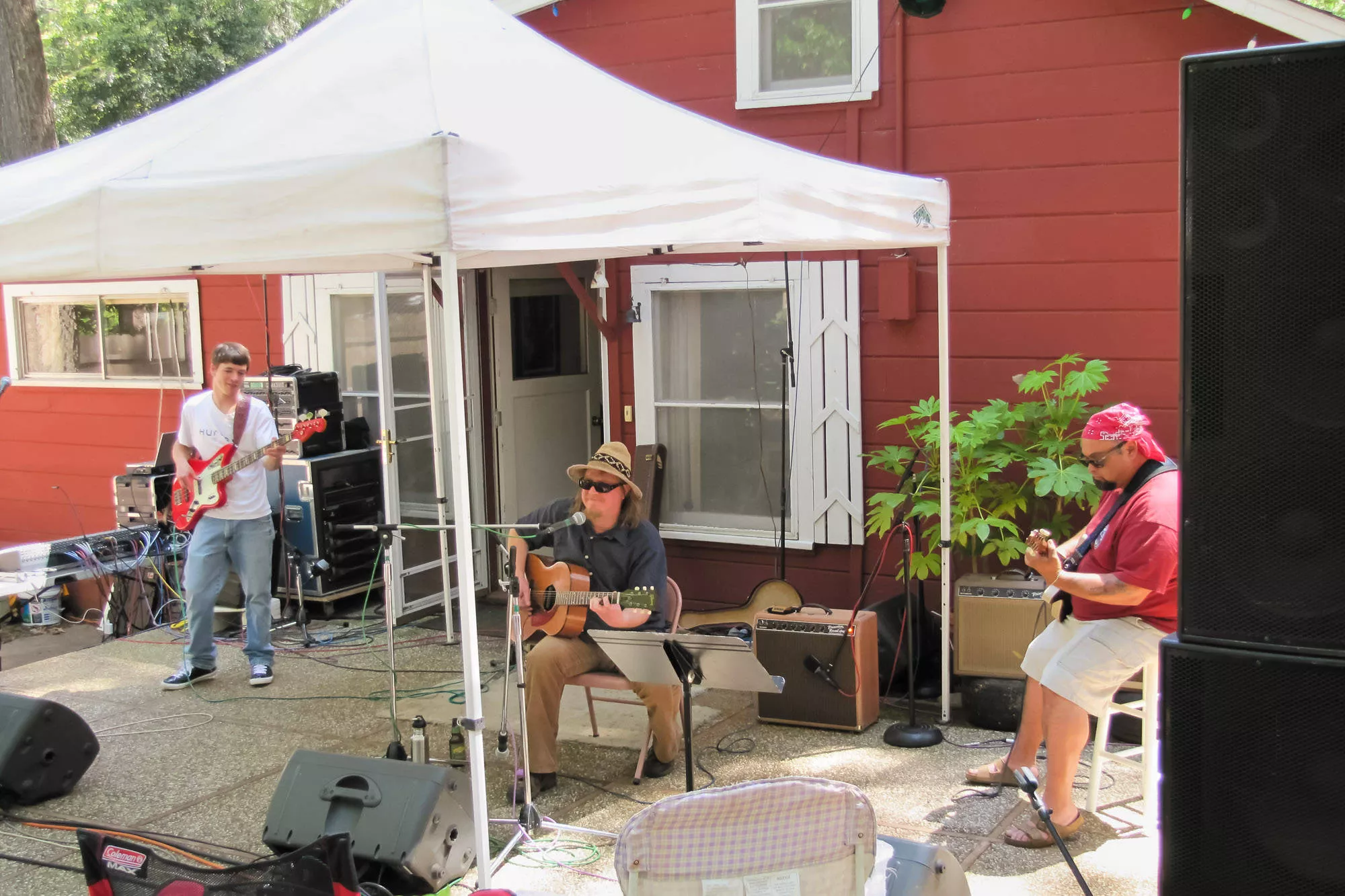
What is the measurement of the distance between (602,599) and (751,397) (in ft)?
7.77

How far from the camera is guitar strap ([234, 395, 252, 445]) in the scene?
6.06 metres

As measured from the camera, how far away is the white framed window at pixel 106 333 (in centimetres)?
890

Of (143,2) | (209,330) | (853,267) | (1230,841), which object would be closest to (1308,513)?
(1230,841)

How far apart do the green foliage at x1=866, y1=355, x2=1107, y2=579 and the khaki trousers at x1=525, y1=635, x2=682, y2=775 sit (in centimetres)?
140

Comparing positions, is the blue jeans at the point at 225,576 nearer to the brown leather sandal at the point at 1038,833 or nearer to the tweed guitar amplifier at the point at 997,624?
the tweed guitar amplifier at the point at 997,624

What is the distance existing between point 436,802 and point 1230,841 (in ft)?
7.37

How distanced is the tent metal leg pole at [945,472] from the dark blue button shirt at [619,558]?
122 centimetres

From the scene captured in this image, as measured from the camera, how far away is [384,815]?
3.64m

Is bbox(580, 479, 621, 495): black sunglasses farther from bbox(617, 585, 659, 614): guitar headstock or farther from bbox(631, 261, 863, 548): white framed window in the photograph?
bbox(631, 261, 863, 548): white framed window

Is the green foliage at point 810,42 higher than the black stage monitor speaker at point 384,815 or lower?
higher

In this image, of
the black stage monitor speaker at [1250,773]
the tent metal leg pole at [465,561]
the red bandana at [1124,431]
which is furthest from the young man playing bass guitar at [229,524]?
the black stage monitor speaker at [1250,773]

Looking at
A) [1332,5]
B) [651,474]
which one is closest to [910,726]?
[651,474]

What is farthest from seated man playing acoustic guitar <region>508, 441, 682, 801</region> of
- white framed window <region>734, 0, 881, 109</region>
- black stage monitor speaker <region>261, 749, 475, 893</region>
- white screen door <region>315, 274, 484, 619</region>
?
white framed window <region>734, 0, 881, 109</region>

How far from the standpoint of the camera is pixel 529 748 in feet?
15.2
